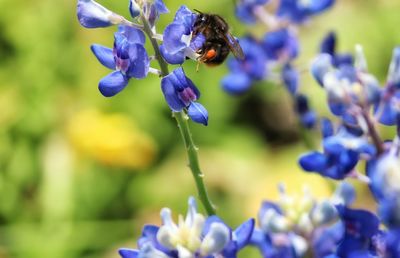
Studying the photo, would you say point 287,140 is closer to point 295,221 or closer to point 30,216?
point 30,216

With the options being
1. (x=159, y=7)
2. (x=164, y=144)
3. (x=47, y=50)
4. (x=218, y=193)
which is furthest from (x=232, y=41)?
(x=47, y=50)

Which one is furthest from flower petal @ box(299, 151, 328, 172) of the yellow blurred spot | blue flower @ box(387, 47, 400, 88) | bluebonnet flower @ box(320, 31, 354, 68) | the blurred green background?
the yellow blurred spot

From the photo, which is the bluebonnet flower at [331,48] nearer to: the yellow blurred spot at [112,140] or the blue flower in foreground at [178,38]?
the blue flower in foreground at [178,38]

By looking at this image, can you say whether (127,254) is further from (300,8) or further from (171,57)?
(300,8)

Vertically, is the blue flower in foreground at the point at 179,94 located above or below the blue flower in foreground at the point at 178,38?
below

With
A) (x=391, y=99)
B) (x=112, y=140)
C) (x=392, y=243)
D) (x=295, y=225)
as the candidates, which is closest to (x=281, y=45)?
(x=391, y=99)

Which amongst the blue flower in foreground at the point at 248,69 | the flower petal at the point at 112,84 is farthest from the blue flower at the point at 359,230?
the blue flower in foreground at the point at 248,69
